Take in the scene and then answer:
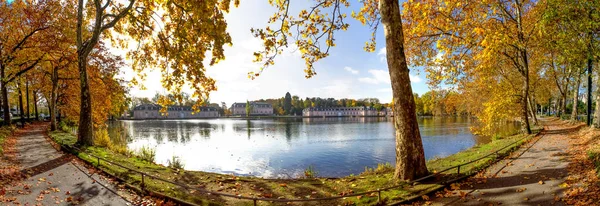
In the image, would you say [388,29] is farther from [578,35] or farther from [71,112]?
[71,112]

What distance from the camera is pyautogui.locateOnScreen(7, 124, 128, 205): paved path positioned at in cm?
800

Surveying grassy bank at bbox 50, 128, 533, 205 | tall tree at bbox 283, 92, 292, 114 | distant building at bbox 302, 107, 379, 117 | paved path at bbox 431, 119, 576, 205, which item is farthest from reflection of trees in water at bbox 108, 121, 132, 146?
distant building at bbox 302, 107, 379, 117

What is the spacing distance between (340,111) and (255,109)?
164 ft

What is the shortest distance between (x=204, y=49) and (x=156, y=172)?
505cm

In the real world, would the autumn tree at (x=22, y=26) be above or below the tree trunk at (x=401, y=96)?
above

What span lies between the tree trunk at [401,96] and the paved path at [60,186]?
8.21 m

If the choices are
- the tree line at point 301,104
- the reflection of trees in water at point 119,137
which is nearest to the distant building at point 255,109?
the tree line at point 301,104

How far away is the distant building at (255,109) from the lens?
164 metres

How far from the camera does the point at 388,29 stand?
30.0 ft

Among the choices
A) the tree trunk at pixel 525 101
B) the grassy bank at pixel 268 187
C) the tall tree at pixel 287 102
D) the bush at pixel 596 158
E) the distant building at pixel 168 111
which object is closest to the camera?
the grassy bank at pixel 268 187

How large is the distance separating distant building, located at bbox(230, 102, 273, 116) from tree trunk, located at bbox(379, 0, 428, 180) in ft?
508

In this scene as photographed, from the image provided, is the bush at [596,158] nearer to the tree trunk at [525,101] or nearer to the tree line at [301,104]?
the tree trunk at [525,101]

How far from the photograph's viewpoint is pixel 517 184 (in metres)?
8.49

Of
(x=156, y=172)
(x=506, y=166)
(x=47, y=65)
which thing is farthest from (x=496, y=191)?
(x=47, y=65)
